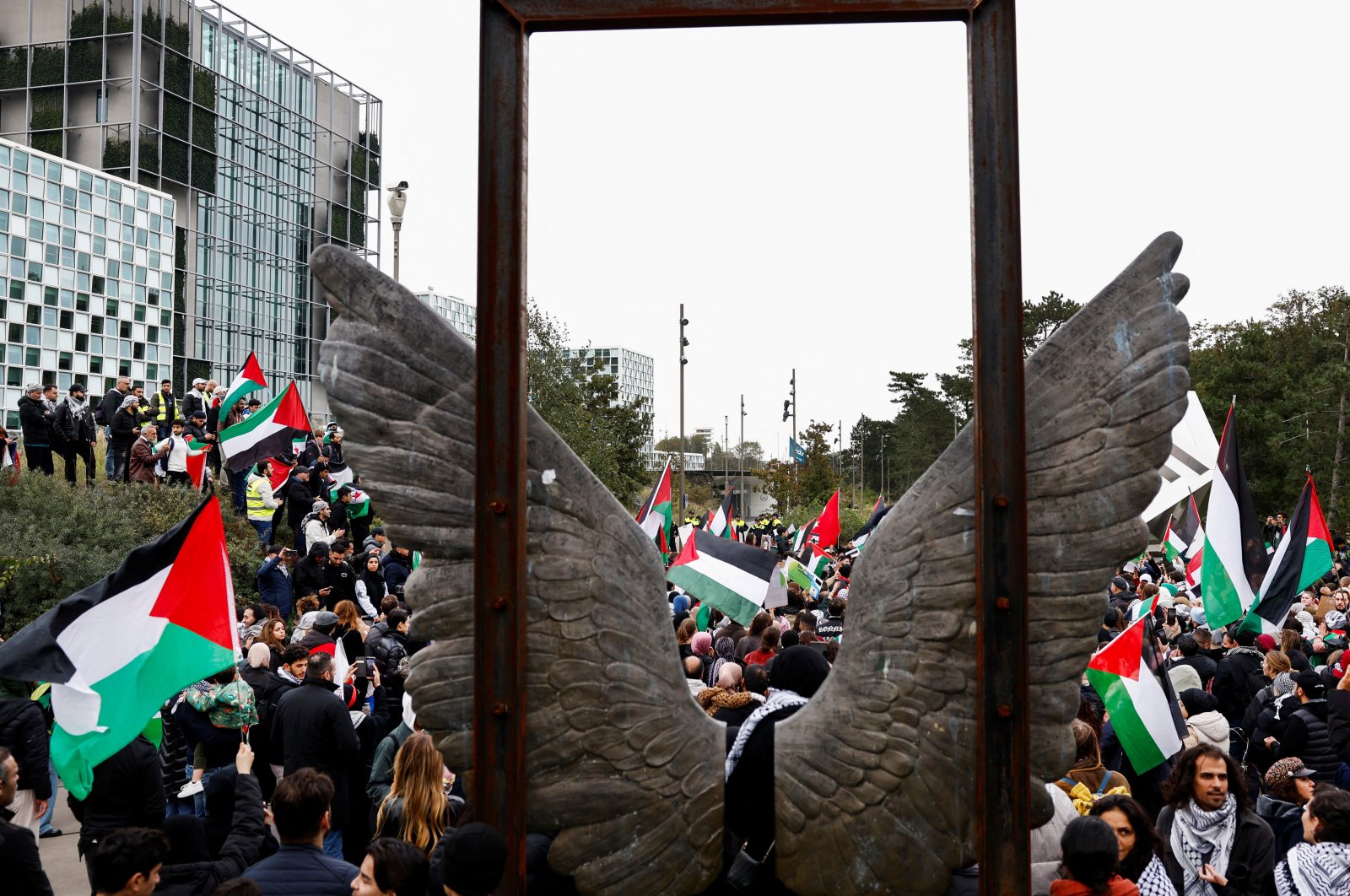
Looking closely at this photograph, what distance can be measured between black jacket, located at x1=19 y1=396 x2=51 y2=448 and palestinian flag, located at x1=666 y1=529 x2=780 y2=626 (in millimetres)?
11497

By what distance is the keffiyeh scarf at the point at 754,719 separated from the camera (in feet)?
9.64

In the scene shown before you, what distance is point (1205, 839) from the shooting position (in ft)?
14.4

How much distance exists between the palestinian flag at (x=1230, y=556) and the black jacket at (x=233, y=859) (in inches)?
294

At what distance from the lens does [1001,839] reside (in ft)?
8.18

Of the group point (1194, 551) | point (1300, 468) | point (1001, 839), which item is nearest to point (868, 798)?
point (1001, 839)

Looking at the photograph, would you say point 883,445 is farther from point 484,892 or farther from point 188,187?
point 484,892

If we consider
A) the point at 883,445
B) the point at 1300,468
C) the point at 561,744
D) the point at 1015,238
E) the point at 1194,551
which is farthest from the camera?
the point at 883,445

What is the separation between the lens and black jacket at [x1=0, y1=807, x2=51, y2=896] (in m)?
3.79

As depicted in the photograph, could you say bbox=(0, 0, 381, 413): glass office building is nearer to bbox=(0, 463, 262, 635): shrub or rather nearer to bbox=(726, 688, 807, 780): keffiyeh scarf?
bbox=(0, 463, 262, 635): shrub

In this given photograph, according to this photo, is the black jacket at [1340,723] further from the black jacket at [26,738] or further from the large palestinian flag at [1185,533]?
the large palestinian flag at [1185,533]

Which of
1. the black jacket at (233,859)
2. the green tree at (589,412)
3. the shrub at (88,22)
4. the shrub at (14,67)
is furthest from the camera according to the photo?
the shrub at (14,67)

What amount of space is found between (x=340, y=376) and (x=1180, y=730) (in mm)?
4706

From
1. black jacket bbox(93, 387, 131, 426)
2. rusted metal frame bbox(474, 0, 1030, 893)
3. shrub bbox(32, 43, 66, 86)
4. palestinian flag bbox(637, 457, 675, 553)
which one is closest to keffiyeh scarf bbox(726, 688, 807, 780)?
rusted metal frame bbox(474, 0, 1030, 893)

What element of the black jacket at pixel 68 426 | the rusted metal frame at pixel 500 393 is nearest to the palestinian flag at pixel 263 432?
the black jacket at pixel 68 426
